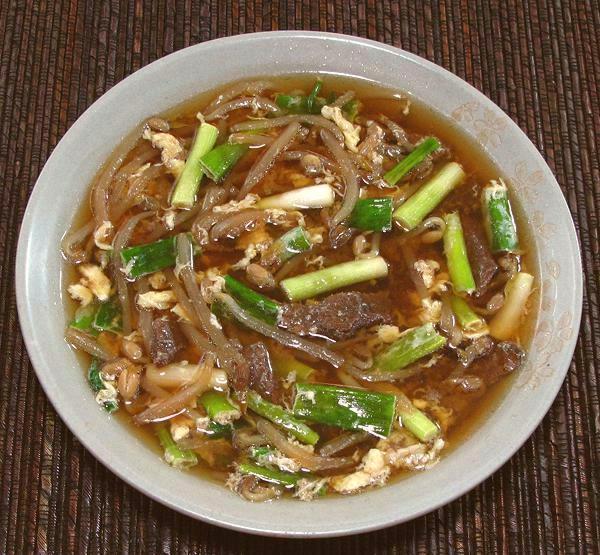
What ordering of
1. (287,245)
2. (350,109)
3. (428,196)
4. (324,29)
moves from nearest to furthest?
(287,245)
(428,196)
(350,109)
(324,29)

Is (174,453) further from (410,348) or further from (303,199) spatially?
(303,199)

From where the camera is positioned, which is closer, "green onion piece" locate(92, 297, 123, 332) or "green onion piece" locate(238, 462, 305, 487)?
"green onion piece" locate(238, 462, 305, 487)

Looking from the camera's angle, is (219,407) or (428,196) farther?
(428,196)

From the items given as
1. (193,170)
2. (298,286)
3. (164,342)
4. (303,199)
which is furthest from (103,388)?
(303,199)

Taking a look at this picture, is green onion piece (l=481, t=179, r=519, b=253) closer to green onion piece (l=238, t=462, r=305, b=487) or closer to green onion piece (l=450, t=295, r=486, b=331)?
green onion piece (l=450, t=295, r=486, b=331)

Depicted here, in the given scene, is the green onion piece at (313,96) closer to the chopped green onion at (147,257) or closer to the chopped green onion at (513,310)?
the chopped green onion at (147,257)

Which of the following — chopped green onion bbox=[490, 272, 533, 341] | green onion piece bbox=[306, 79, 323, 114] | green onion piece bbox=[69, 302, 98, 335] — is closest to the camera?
green onion piece bbox=[69, 302, 98, 335]

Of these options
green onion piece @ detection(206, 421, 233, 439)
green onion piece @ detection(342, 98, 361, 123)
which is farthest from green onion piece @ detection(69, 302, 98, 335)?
green onion piece @ detection(342, 98, 361, 123)

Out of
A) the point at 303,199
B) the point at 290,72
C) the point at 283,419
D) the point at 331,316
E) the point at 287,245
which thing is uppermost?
the point at 290,72

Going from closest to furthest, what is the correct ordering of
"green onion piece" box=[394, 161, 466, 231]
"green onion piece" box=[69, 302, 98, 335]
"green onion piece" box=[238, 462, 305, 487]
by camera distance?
"green onion piece" box=[238, 462, 305, 487], "green onion piece" box=[69, 302, 98, 335], "green onion piece" box=[394, 161, 466, 231]
